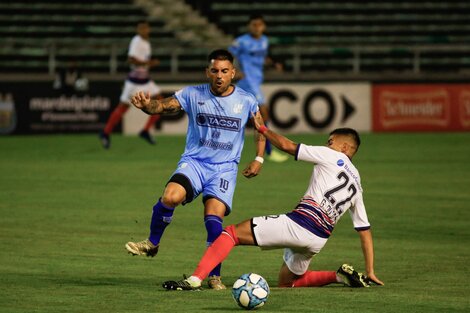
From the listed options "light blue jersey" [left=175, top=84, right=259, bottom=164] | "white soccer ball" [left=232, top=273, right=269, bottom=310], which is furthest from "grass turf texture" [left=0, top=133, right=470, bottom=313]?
"light blue jersey" [left=175, top=84, right=259, bottom=164]

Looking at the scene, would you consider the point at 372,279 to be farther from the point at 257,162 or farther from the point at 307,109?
the point at 307,109

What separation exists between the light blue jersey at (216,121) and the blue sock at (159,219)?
0.54 meters

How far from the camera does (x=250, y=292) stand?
7.62m

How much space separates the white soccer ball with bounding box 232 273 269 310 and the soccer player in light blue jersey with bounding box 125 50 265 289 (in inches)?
51.7

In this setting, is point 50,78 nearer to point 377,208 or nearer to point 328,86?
point 328,86

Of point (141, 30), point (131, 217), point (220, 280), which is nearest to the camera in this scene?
point (220, 280)

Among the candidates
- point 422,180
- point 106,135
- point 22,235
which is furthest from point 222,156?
point 106,135

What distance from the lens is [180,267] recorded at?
9.95m

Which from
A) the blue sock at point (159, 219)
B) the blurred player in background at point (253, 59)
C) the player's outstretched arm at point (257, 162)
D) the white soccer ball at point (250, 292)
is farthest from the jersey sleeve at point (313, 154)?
the blurred player in background at point (253, 59)

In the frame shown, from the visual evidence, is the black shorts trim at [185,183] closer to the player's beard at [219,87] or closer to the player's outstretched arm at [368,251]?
the player's beard at [219,87]

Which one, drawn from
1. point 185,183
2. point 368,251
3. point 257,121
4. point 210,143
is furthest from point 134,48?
point 368,251

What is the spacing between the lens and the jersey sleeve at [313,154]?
8359mm

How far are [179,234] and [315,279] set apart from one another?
3371mm

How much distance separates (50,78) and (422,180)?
11632 millimetres
